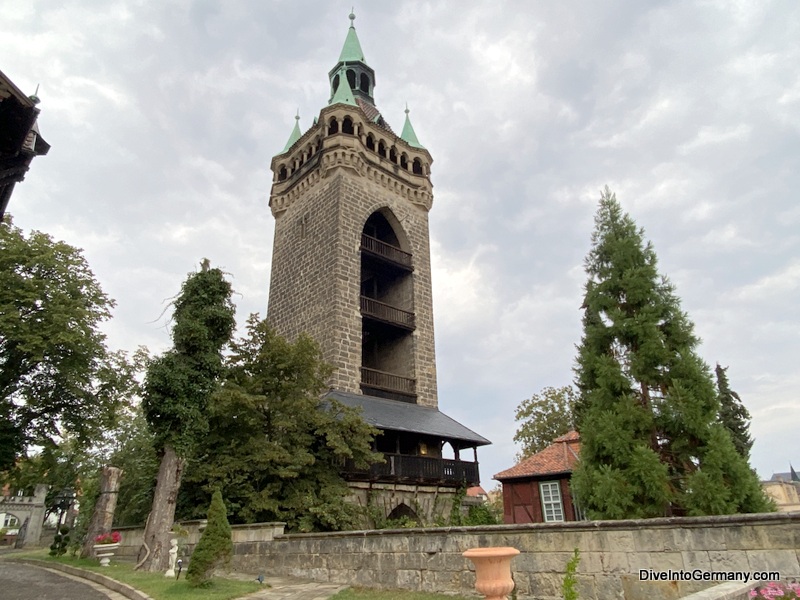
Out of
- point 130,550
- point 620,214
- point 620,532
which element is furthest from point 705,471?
point 130,550

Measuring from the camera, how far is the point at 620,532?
6.61 meters

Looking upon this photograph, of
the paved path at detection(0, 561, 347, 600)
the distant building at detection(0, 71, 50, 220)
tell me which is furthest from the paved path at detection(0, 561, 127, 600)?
the distant building at detection(0, 71, 50, 220)

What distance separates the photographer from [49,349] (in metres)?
17.1

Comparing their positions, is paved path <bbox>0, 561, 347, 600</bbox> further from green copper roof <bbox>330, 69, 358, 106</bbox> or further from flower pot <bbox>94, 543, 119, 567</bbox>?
green copper roof <bbox>330, 69, 358, 106</bbox>

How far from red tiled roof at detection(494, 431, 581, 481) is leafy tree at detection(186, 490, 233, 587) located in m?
13.8

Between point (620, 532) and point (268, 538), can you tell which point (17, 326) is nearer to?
point (268, 538)

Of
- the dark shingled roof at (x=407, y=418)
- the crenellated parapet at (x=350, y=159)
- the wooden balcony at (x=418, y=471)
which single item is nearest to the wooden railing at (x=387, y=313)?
the dark shingled roof at (x=407, y=418)

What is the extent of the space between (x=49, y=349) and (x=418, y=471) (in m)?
13.3

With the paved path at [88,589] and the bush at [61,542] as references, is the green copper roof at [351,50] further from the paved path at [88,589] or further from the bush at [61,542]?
the paved path at [88,589]

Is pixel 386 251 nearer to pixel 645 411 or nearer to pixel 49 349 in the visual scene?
pixel 49 349

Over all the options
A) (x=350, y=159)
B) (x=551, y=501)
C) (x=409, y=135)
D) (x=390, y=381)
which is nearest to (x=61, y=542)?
(x=390, y=381)

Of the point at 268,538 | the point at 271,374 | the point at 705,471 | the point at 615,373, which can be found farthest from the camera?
the point at 271,374

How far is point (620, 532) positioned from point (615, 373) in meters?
5.12

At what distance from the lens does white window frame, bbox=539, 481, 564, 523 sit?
64.0 ft
